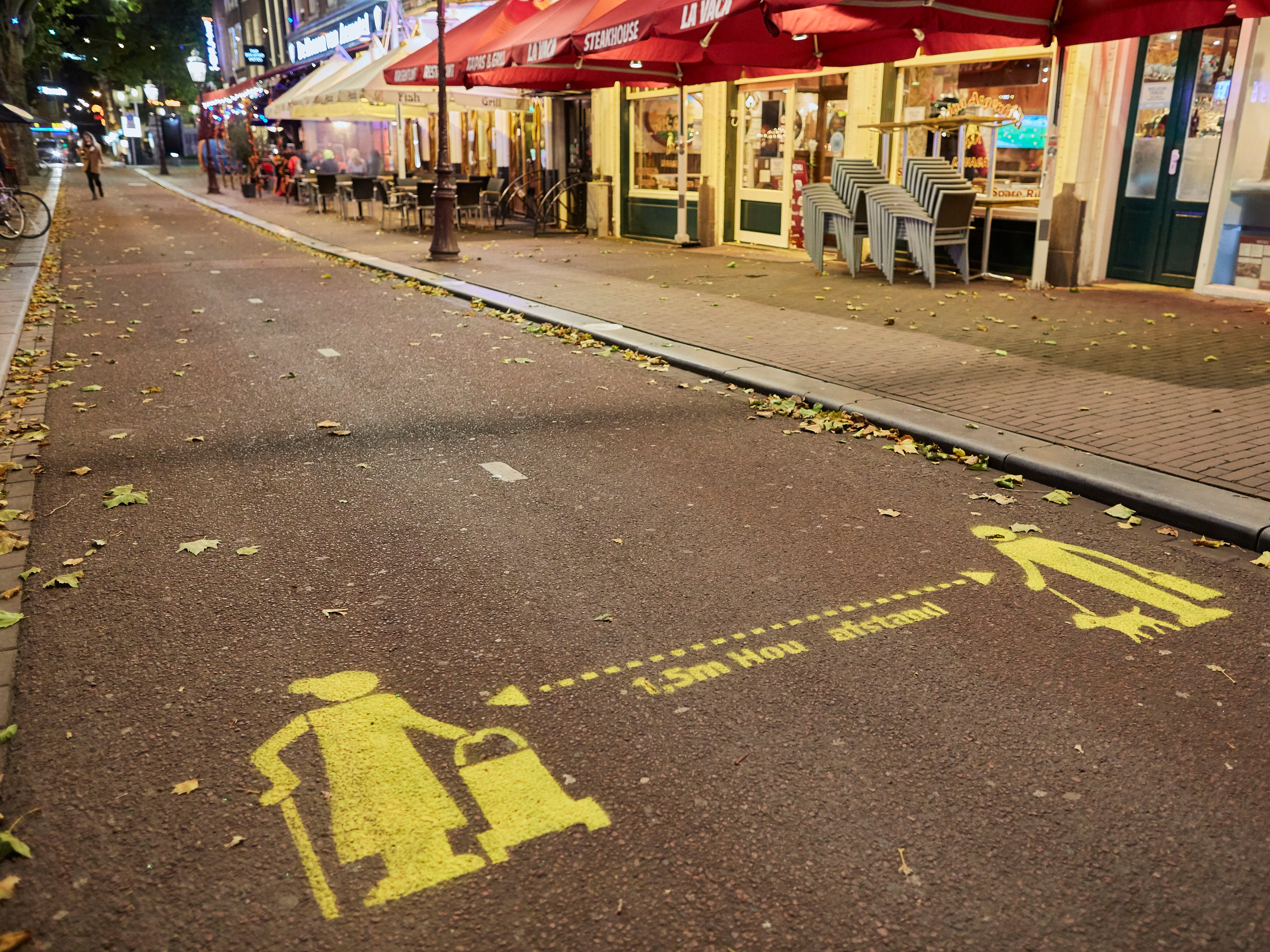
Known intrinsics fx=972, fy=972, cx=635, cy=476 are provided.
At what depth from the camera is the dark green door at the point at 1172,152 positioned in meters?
10.9

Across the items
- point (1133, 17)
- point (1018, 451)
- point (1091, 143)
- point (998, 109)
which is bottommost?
point (1018, 451)

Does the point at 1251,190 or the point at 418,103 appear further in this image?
the point at 418,103

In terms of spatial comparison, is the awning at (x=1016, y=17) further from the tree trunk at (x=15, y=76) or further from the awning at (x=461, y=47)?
the tree trunk at (x=15, y=76)

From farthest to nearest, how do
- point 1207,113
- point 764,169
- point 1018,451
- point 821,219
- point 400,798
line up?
point 764,169, point 821,219, point 1207,113, point 1018,451, point 400,798

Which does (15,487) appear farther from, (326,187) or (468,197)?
(326,187)

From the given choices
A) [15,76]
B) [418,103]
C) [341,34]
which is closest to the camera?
[418,103]

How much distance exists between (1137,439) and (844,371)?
2388 millimetres

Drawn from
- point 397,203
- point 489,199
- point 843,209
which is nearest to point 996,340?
point 843,209

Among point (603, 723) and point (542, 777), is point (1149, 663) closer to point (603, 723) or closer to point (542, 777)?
point (603, 723)

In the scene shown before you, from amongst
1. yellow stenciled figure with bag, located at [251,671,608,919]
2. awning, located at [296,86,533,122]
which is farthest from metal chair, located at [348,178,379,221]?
yellow stenciled figure with bag, located at [251,671,608,919]

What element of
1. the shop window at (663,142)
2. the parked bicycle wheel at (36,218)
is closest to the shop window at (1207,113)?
the shop window at (663,142)

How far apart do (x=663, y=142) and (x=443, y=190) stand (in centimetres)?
582

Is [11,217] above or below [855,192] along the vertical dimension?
below

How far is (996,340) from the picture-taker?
8.91 metres
